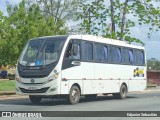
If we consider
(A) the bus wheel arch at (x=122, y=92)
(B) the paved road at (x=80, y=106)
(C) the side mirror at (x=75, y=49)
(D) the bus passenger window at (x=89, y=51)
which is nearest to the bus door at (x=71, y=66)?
(C) the side mirror at (x=75, y=49)

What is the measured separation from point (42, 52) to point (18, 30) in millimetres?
21821

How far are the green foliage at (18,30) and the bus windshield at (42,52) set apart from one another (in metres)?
19.5

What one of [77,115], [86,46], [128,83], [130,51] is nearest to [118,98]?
[128,83]

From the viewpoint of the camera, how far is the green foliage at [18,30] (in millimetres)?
40825

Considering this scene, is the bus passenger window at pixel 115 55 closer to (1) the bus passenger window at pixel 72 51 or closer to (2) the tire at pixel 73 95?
(1) the bus passenger window at pixel 72 51

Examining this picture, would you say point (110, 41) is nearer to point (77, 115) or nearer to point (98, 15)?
point (77, 115)

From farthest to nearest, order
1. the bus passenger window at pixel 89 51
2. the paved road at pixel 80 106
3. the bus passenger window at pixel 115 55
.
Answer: the bus passenger window at pixel 115 55
the bus passenger window at pixel 89 51
the paved road at pixel 80 106

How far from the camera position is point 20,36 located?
41.7 meters

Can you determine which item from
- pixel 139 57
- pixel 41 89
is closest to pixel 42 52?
pixel 41 89

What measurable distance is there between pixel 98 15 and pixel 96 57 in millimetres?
20598

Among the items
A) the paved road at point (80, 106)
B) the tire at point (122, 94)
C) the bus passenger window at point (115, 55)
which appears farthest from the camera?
the tire at point (122, 94)

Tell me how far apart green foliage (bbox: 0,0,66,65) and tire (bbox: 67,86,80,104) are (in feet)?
65.9

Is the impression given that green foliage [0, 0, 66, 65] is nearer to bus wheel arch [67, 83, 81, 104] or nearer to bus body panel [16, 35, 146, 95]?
bus body panel [16, 35, 146, 95]

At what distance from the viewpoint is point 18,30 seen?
41250 mm
